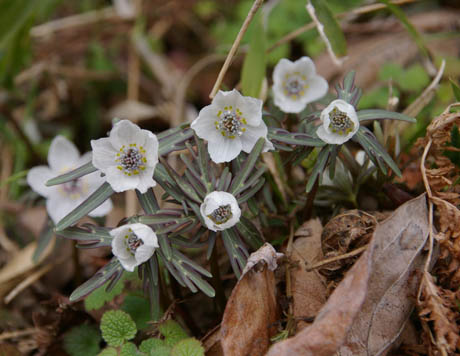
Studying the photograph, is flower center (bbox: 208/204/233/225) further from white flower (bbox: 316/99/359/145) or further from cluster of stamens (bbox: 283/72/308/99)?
cluster of stamens (bbox: 283/72/308/99)

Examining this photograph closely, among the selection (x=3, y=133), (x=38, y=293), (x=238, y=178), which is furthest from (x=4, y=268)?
(x=238, y=178)

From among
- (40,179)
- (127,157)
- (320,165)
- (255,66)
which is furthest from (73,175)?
(255,66)

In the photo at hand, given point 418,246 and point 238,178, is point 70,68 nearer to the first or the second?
point 238,178

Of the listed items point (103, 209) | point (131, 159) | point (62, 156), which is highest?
point (131, 159)

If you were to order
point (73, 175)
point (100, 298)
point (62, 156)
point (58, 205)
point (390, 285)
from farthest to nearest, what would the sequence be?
point (62, 156) < point (58, 205) < point (100, 298) < point (73, 175) < point (390, 285)

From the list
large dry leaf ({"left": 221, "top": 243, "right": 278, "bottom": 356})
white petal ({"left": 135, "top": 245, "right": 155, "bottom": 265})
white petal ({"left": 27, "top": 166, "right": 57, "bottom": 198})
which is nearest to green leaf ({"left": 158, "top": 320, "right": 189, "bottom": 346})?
large dry leaf ({"left": 221, "top": 243, "right": 278, "bottom": 356})

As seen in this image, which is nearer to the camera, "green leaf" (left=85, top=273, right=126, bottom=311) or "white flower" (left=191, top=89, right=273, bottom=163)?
"white flower" (left=191, top=89, right=273, bottom=163)

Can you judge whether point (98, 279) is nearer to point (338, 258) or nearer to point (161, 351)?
point (161, 351)
